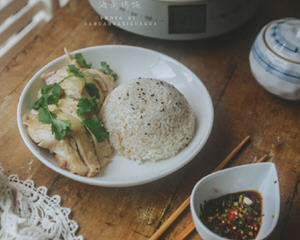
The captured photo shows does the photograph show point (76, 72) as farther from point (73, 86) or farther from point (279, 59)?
point (279, 59)

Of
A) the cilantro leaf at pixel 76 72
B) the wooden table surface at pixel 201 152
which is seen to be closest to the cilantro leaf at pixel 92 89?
the cilantro leaf at pixel 76 72

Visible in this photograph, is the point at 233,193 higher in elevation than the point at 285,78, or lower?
lower

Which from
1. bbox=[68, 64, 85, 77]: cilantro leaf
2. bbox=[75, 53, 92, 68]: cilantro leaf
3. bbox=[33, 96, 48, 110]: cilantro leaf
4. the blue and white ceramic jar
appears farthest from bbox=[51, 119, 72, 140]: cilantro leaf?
the blue and white ceramic jar

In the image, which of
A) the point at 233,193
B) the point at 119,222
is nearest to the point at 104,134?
the point at 119,222

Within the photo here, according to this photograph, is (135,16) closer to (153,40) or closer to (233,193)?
(153,40)

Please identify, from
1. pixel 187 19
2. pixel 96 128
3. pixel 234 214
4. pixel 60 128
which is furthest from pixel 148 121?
pixel 187 19

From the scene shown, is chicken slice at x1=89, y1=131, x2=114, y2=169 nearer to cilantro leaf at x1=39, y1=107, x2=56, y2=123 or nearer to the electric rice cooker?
cilantro leaf at x1=39, y1=107, x2=56, y2=123

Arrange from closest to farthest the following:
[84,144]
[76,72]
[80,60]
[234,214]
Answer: [234,214] → [84,144] → [76,72] → [80,60]
